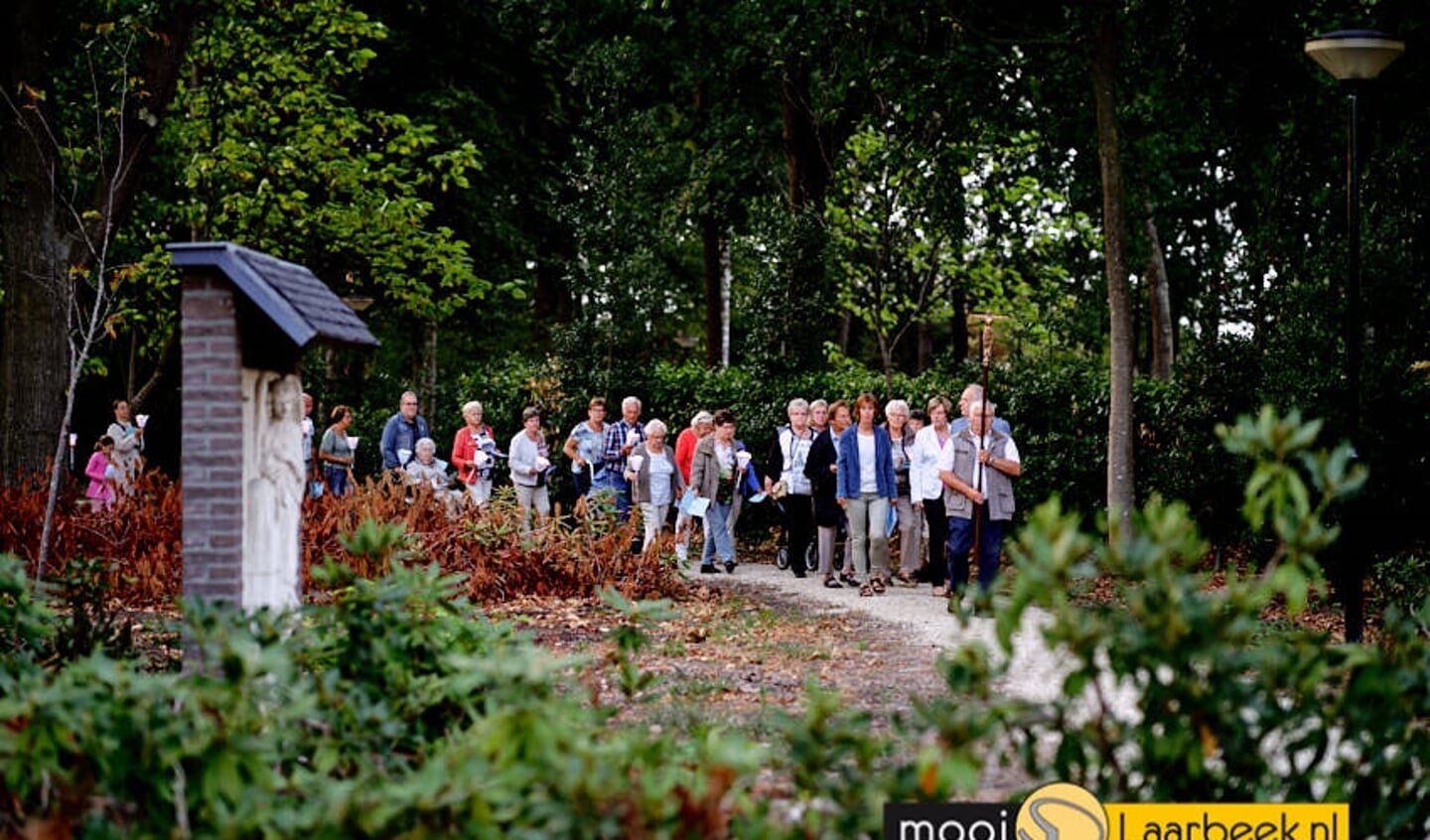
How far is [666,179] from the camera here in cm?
2836

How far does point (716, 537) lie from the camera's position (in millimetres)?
17609

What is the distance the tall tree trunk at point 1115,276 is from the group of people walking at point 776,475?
1155 mm

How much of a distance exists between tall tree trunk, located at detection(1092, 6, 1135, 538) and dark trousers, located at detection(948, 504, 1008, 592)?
2258 millimetres

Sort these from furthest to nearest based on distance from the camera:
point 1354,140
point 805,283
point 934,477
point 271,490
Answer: point 805,283 → point 934,477 → point 1354,140 → point 271,490

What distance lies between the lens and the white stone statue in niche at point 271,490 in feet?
23.6

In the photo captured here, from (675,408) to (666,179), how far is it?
20.3 feet

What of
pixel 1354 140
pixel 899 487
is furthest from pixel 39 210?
pixel 1354 140

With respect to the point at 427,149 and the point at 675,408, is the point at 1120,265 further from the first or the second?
the point at 427,149

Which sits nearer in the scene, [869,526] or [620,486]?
[869,526]

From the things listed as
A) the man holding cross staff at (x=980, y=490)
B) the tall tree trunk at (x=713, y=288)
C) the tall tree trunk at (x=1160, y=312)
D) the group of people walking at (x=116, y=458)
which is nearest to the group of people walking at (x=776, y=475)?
the man holding cross staff at (x=980, y=490)

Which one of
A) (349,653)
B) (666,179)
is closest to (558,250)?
(666,179)

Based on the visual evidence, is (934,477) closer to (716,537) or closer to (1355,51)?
(716,537)

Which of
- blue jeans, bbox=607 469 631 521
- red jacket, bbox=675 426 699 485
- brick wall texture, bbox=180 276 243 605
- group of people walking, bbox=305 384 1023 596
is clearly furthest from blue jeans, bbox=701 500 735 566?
brick wall texture, bbox=180 276 243 605

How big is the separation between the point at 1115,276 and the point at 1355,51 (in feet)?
15.1
